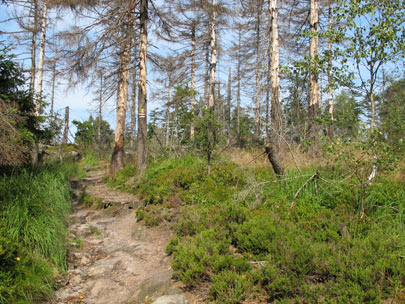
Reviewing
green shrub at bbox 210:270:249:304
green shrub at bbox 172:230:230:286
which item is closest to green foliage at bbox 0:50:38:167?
green shrub at bbox 172:230:230:286

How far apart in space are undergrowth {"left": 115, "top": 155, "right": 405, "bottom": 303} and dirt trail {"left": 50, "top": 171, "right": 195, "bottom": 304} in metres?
0.30

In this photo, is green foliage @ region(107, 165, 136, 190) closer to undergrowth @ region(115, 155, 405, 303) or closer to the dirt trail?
the dirt trail

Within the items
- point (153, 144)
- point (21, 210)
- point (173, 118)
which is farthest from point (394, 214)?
point (153, 144)

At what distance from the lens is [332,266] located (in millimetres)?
2898

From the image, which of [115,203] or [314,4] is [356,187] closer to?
[115,203]

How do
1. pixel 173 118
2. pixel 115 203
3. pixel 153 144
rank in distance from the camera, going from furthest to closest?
pixel 153 144 → pixel 173 118 → pixel 115 203

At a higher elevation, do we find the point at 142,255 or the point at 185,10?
the point at 185,10

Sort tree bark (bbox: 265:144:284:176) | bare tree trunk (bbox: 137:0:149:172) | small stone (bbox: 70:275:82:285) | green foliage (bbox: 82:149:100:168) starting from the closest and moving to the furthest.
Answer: small stone (bbox: 70:275:82:285), tree bark (bbox: 265:144:284:176), bare tree trunk (bbox: 137:0:149:172), green foliage (bbox: 82:149:100:168)

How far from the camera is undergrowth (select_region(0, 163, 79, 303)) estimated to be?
3.21 meters

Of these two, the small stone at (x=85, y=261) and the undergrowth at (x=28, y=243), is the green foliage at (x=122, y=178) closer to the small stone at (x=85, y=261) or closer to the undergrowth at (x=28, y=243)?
the undergrowth at (x=28, y=243)

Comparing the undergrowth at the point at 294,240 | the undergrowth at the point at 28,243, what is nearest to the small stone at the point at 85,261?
the undergrowth at the point at 28,243

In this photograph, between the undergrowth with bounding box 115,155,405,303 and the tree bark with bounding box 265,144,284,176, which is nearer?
the undergrowth with bounding box 115,155,405,303

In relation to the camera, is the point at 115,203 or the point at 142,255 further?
the point at 115,203

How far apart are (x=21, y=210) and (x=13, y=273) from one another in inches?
48.6
